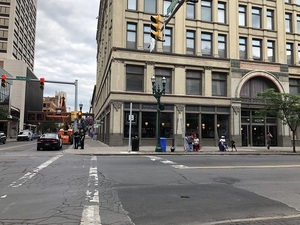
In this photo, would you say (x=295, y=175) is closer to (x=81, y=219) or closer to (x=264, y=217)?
(x=264, y=217)

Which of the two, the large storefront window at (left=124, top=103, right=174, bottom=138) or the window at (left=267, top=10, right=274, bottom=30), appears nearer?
the large storefront window at (left=124, top=103, right=174, bottom=138)

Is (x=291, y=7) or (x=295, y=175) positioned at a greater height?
(x=291, y=7)

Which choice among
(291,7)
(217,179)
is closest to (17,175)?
(217,179)

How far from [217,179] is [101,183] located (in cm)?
407

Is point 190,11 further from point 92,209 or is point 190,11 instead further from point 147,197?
point 92,209

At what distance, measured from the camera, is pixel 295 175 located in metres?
11.4

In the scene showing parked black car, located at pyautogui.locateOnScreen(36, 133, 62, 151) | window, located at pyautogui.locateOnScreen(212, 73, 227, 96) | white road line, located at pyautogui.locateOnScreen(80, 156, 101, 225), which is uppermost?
window, located at pyautogui.locateOnScreen(212, 73, 227, 96)

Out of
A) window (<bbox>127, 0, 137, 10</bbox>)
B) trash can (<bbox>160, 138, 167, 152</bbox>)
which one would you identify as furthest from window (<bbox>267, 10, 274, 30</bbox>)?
trash can (<bbox>160, 138, 167, 152</bbox>)

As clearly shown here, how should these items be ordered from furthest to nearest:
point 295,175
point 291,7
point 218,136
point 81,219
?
point 291,7, point 218,136, point 295,175, point 81,219

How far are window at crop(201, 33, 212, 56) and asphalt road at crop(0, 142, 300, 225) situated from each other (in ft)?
73.8

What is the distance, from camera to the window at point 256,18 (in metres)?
34.4

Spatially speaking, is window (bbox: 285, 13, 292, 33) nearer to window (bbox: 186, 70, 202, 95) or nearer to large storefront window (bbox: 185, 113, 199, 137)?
window (bbox: 186, 70, 202, 95)

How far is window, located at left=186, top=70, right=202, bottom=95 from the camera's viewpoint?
3152 centimetres

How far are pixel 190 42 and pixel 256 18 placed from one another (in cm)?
915
